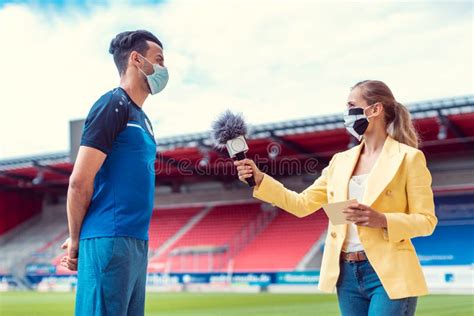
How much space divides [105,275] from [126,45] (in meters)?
0.94

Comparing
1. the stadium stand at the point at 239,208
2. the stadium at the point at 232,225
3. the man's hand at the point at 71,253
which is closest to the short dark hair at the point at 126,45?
the man's hand at the point at 71,253

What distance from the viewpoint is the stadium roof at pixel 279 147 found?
55.0 ft

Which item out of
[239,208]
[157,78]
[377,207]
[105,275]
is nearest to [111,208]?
[105,275]

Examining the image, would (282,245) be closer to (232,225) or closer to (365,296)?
(232,225)

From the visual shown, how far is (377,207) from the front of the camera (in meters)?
2.67

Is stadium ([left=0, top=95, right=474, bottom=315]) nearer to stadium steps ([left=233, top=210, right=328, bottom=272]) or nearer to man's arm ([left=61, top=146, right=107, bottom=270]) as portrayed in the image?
stadium steps ([left=233, top=210, right=328, bottom=272])

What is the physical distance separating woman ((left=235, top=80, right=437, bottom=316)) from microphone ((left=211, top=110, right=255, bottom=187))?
6cm

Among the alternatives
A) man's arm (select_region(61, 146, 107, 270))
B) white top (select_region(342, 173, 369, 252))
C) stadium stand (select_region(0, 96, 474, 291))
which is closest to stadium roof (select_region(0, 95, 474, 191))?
stadium stand (select_region(0, 96, 474, 291))

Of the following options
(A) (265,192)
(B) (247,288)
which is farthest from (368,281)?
(B) (247,288)

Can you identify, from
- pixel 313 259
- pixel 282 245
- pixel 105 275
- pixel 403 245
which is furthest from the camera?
pixel 282 245

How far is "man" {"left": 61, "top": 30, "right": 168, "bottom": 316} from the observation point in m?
2.40

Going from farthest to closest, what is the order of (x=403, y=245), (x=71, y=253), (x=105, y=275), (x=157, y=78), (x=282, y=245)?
1. (x=282, y=245)
2. (x=157, y=78)
3. (x=403, y=245)
4. (x=71, y=253)
5. (x=105, y=275)

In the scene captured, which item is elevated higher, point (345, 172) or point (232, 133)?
point (232, 133)

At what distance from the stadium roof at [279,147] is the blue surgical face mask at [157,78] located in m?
12.7
